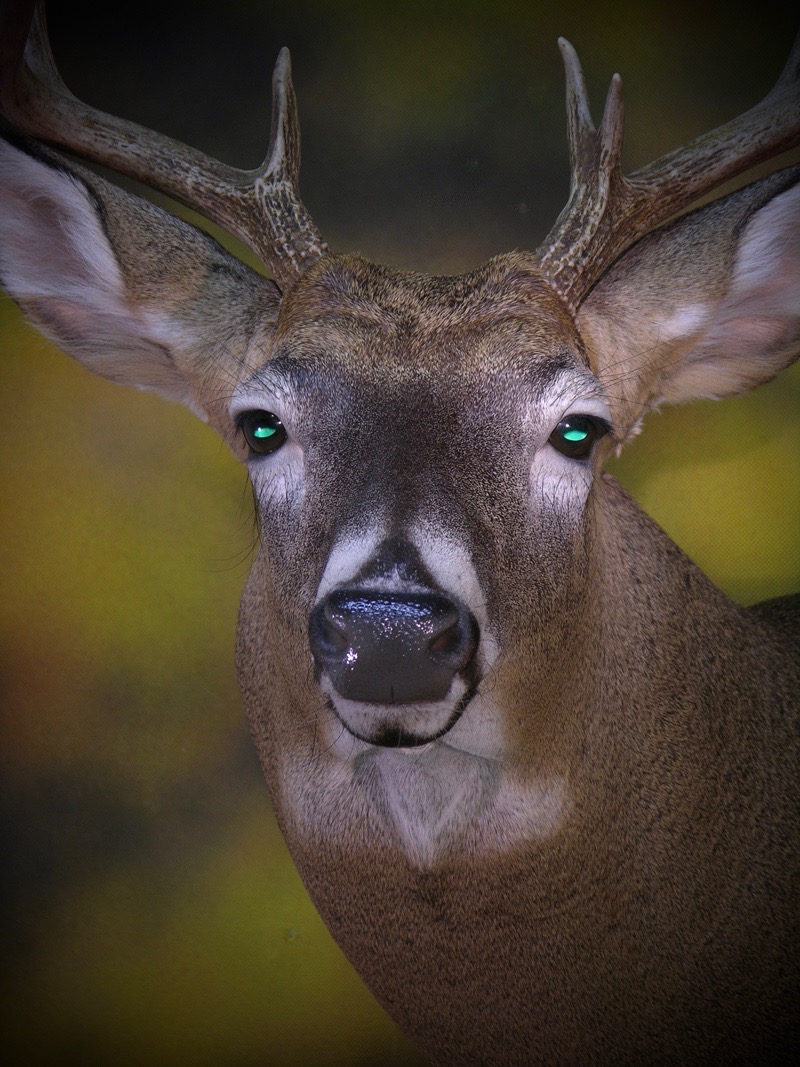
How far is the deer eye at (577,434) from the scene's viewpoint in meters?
1.45

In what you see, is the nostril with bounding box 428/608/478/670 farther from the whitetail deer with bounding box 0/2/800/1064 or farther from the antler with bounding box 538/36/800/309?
the antler with bounding box 538/36/800/309

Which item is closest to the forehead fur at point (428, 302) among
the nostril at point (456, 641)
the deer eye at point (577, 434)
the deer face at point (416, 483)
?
the deer face at point (416, 483)

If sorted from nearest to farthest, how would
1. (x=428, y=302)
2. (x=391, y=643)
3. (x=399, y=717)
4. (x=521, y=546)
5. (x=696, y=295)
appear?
1. (x=391, y=643)
2. (x=399, y=717)
3. (x=521, y=546)
4. (x=428, y=302)
5. (x=696, y=295)

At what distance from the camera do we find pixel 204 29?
6.37 ft

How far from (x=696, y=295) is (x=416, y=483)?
732mm

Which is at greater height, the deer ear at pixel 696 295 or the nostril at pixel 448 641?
the deer ear at pixel 696 295

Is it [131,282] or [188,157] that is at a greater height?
[188,157]

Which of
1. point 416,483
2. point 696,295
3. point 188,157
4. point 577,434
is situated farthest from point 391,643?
point 188,157

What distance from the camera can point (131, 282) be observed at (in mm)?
1712

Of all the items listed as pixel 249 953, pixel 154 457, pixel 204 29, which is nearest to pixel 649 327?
pixel 204 29

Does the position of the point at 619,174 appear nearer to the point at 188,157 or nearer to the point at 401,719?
the point at 188,157

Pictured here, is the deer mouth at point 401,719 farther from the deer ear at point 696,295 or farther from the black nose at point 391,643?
the deer ear at point 696,295

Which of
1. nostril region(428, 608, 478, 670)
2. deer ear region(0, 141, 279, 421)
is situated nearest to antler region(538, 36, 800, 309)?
deer ear region(0, 141, 279, 421)

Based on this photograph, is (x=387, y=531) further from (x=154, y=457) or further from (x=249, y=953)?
(x=249, y=953)
